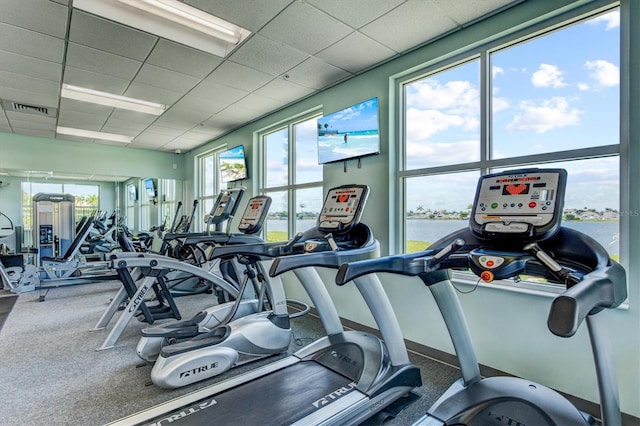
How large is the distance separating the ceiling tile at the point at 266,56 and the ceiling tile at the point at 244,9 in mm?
264

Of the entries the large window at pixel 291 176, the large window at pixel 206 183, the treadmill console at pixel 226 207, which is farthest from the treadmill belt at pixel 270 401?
the large window at pixel 206 183

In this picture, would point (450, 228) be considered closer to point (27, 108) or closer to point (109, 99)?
point (109, 99)

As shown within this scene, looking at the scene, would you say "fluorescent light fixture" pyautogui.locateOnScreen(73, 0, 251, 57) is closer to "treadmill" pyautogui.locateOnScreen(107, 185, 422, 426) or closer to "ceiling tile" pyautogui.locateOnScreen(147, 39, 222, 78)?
"ceiling tile" pyautogui.locateOnScreen(147, 39, 222, 78)

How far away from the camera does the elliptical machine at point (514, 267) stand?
1.36 metres

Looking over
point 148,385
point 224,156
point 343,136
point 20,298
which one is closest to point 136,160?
point 224,156

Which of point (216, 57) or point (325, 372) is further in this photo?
point (216, 57)

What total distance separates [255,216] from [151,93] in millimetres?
2247

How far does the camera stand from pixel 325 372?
253 cm

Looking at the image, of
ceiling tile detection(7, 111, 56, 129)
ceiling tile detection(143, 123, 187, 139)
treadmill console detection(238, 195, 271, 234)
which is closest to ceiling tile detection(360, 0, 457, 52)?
treadmill console detection(238, 195, 271, 234)

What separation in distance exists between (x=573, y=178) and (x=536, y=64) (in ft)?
3.12

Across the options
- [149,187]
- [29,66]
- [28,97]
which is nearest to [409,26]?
[29,66]

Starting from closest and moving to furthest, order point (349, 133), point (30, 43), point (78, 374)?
point (78, 374), point (30, 43), point (349, 133)

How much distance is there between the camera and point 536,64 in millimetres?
2646

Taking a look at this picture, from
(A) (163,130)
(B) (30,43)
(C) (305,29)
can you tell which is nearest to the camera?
(C) (305,29)
